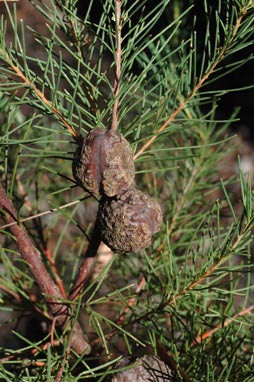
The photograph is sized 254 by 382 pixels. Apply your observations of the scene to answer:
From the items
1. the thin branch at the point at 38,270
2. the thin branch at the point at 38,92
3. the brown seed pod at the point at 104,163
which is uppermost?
the thin branch at the point at 38,92

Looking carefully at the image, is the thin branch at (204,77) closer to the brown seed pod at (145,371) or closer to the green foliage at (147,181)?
the green foliage at (147,181)

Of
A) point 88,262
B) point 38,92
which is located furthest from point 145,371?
point 38,92

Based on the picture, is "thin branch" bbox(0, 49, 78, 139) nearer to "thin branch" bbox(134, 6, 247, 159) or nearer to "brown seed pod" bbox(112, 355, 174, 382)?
"thin branch" bbox(134, 6, 247, 159)

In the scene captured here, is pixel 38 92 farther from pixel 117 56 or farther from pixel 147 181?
pixel 147 181

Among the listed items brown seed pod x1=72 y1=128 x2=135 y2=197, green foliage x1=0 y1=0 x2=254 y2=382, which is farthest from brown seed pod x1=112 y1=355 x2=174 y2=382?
brown seed pod x1=72 y1=128 x2=135 y2=197

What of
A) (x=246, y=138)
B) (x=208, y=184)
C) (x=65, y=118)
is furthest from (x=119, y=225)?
(x=246, y=138)

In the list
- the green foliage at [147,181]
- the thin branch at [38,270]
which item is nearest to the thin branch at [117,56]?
the green foliage at [147,181]
